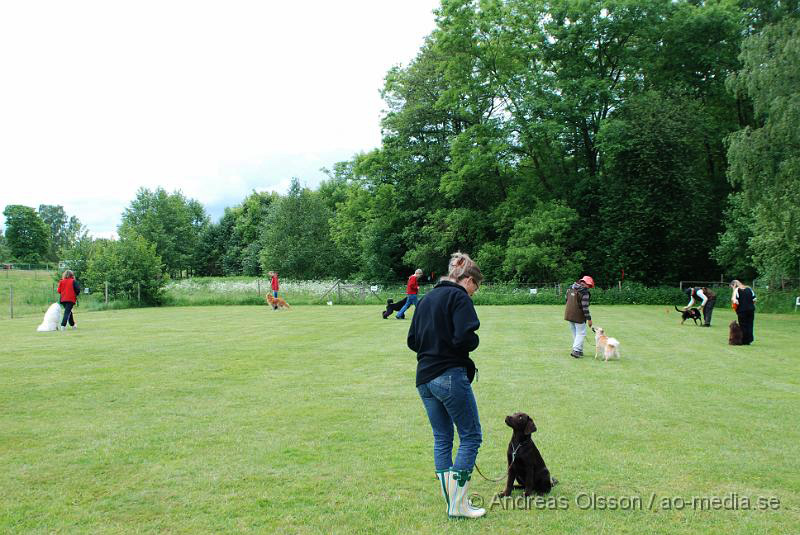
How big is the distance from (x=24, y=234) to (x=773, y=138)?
104086mm

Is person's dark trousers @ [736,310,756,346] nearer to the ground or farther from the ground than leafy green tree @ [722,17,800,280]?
nearer to the ground

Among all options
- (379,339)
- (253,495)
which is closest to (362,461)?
(253,495)

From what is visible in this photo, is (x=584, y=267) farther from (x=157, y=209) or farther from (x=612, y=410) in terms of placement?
(x=157, y=209)

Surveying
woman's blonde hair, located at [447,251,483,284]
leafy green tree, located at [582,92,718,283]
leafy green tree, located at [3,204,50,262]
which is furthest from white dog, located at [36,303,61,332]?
leafy green tree, located at [3,204,50,262]

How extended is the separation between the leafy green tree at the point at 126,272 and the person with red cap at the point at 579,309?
27.7 m

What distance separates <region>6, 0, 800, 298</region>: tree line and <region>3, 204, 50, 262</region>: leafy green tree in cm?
6847

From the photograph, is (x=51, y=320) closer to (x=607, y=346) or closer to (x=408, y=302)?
(x=408, y=302)

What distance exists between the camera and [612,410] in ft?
26.4

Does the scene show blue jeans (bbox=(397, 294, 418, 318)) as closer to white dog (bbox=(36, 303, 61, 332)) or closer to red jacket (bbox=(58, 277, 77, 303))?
red jacket (bbox=(58, 277, 77, 303))

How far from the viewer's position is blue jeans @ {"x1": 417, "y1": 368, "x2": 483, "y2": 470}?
14.7ft

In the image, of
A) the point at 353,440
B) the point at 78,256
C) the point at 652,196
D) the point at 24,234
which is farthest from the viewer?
the point at 24,234

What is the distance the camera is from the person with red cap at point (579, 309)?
12461mm

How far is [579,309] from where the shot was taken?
496 inches

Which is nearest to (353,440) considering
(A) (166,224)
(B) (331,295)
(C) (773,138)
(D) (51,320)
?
(D) (51,320)
